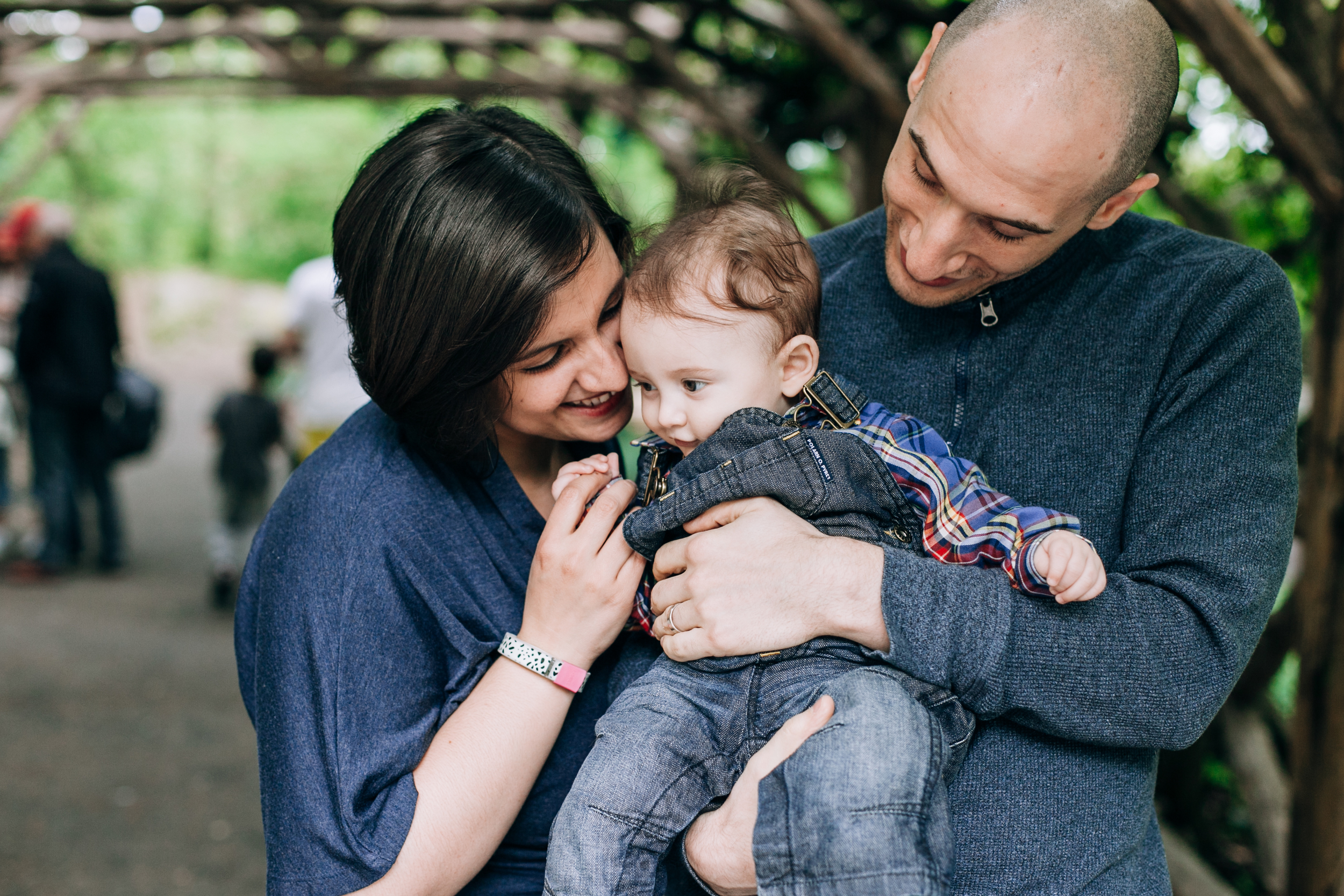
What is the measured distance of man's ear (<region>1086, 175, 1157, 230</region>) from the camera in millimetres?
1305

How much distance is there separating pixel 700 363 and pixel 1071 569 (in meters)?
0.55

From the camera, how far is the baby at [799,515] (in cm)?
112

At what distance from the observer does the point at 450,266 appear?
4.37 feet

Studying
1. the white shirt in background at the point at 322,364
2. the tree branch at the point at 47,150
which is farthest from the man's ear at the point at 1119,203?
the tree branch at the point at 47,150

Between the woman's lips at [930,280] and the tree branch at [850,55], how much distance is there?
2.52m

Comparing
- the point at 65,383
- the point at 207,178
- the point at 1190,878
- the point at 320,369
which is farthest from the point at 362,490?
the point at 207,178

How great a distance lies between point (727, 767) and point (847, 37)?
127 inches

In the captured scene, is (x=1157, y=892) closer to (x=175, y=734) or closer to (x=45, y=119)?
→ (x=175, y=734)

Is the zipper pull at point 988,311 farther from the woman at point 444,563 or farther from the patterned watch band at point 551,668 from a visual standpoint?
the patterned watch band at point 551,668

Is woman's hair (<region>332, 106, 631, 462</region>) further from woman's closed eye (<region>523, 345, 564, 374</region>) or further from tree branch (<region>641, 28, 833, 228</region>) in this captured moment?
tree branch (<region>641, 28, 833, 228</region>)

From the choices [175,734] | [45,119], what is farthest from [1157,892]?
[45,119]

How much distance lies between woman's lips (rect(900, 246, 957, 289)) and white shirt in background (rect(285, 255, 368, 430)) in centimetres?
351

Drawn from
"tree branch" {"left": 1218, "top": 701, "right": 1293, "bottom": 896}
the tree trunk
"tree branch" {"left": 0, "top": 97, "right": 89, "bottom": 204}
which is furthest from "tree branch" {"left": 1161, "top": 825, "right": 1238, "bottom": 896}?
"tree branch" {"left": 0, "top": 97, "right": 89, "bottom": 204}

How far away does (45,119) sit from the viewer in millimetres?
16531
